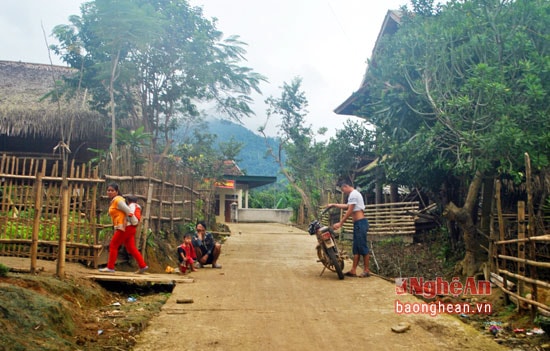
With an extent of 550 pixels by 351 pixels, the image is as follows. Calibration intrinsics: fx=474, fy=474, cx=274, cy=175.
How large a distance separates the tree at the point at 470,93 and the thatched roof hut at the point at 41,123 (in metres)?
9.48

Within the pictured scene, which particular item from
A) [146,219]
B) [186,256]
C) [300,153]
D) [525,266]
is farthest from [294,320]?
[300,153]

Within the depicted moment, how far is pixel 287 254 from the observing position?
10.7 m

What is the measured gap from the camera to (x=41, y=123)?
14.4 meters

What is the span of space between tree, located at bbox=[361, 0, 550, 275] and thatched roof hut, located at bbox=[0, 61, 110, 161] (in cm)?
948

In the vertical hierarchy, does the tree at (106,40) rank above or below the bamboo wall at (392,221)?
above

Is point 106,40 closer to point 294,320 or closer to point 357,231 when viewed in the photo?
point 357,231

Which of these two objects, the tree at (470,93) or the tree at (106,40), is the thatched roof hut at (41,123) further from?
the tree at (470,93)

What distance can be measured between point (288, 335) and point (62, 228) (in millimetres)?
3067

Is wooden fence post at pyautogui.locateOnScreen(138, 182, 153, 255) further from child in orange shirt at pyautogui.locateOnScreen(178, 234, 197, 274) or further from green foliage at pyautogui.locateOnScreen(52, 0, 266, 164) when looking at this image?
green foliage at pyautogui.locateOnScreen(52, 0, 266, 164)

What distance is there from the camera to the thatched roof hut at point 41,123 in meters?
14.3

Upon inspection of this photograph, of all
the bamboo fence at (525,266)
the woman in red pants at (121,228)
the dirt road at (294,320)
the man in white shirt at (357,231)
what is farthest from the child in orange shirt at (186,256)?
the bamboo fence at (525,266)

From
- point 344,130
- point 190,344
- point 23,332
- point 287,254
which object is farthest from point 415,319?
point 344,130

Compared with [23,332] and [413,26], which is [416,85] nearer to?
[413,26]

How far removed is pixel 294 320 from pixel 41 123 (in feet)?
41.5
